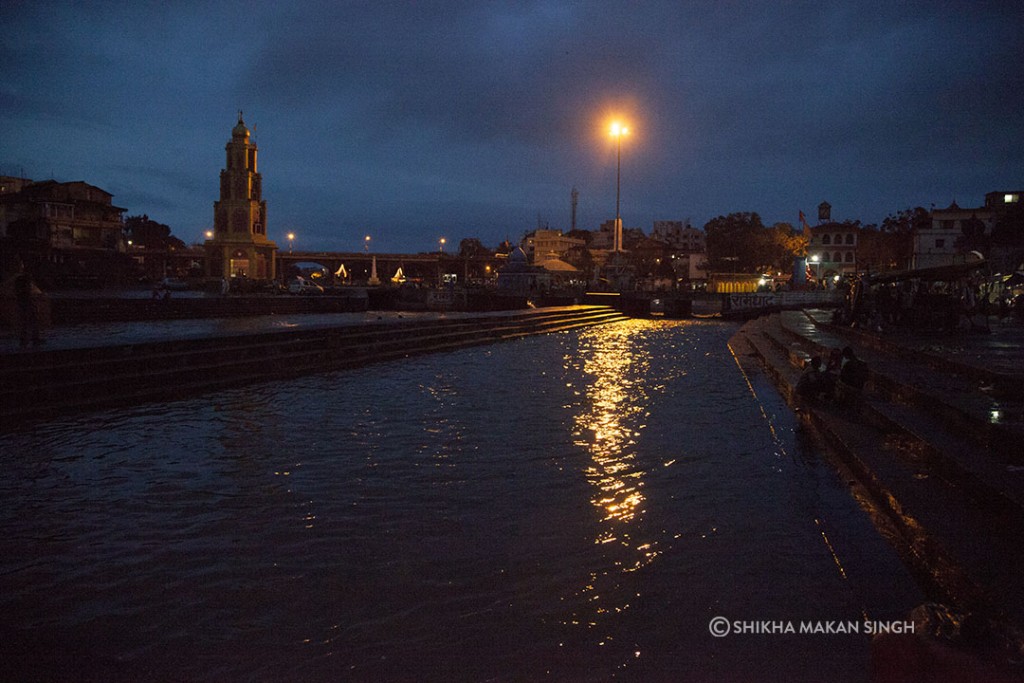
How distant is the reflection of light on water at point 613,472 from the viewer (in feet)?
12.4

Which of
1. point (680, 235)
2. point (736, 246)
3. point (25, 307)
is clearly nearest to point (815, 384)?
point (25, 307)

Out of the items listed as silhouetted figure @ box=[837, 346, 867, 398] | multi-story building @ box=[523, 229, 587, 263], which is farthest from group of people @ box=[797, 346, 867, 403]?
multi-story building @ box=[523, 229, 587, 263]

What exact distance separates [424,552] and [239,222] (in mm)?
83575

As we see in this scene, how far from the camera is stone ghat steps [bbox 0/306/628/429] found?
8.28 m

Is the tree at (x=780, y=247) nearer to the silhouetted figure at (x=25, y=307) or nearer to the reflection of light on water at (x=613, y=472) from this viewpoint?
the reflection of light on water at (x=613, y=472)

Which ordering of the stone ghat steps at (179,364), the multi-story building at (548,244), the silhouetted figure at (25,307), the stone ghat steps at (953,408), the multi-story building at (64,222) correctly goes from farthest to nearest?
the multi-story building at (548,244)
the multi-story building at (64,222)
the silhouetted figure at (25,307)
the stone ghat steps at (179,364)
the stone ghat steps at (953,408)

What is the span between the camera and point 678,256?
324ft

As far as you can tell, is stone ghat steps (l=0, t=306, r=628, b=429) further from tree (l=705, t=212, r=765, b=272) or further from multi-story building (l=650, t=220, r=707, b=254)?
multi-story building (l=650, t=220, r=707, b=254)

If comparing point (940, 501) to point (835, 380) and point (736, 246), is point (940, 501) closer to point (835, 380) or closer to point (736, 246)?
point (835, 380)

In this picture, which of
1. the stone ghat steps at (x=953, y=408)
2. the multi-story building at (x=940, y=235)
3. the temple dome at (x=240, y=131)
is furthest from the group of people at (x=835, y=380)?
the temple dome at (x=240, y=131)

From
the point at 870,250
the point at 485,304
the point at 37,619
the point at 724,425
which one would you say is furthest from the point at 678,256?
the point at 37,619

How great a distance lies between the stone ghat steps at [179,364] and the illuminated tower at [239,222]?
6781 cm

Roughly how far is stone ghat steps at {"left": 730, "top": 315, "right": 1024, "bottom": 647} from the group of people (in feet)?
1.98

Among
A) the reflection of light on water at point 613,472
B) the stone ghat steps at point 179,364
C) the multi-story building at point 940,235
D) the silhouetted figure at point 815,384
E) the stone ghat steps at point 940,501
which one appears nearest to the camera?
the stone ghat steps at point 940,501
